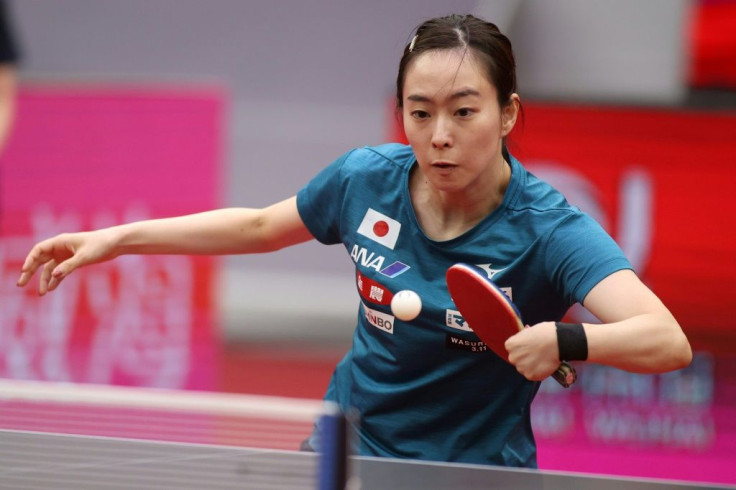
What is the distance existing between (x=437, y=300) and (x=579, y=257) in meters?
0.34

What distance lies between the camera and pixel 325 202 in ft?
9.00

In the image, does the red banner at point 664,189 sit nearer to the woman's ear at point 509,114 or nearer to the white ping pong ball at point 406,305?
the woman's ear at point 509,114

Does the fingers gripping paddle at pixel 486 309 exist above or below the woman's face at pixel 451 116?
below

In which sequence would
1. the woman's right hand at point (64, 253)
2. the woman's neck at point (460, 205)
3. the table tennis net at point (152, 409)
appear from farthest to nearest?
the woman's right hand at point (64, 253), the woman's neck at point (460, 205), the table tennis net at point (152, 409)

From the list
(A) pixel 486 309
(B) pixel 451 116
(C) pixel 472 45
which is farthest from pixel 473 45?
(A) pixel 486 309

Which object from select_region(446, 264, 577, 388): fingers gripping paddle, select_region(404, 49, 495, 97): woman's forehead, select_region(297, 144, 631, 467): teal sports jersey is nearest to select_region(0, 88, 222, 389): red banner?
select_region(297, 144, 631, 467): teal sports jersey

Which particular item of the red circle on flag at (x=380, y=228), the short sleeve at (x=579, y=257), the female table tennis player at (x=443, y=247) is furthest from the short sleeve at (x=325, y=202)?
the short sleeve at (x=579, y=257)

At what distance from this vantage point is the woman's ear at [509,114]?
8.19ft

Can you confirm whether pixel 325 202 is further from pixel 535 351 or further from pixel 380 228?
pixel 535 351

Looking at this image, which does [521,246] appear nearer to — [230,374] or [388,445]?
[388,445]

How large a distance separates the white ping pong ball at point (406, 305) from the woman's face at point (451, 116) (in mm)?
243

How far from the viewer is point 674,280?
5.16 meters

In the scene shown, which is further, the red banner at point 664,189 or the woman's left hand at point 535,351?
the red banner at point 664,189

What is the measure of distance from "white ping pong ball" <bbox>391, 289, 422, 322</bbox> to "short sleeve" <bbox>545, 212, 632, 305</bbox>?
29cm
